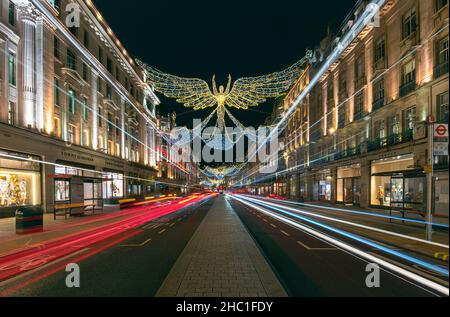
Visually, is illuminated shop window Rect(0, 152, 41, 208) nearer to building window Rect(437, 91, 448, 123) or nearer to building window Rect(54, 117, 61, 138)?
building window Rect(54, 117, 61, 138)

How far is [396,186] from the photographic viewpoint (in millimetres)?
26984

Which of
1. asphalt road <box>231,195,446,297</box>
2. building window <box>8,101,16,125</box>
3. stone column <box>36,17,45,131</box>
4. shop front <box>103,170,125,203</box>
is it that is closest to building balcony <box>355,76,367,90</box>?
asphalt road <box>231,195,446,297</box>

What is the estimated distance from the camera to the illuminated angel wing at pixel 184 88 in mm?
19078

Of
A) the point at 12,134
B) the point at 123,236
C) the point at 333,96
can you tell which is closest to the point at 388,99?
the point at 333,96

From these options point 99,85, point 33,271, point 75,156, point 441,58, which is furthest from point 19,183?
point 441,58

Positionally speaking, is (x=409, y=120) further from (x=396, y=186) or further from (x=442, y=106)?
(x=396, y=186)

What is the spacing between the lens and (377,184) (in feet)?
99.8

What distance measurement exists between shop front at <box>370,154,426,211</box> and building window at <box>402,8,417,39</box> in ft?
35.4

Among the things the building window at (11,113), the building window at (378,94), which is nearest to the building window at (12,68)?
the building window at (11,113)

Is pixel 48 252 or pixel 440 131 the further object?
pixel 440 131

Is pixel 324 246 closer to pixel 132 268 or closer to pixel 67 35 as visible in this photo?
pixel 132 268

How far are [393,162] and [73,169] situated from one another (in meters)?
32.9

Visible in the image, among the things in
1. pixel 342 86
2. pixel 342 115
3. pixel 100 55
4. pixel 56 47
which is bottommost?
pixel 342 115

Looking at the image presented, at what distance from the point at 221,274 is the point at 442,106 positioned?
22256mm
